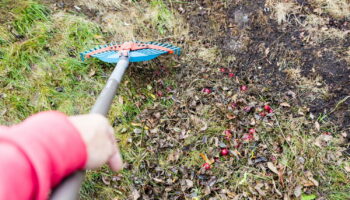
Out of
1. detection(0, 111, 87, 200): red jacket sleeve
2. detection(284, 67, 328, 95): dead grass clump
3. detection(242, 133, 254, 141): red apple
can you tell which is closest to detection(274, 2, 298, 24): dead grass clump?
detection(284, 67, 328, 95): dead grass clump

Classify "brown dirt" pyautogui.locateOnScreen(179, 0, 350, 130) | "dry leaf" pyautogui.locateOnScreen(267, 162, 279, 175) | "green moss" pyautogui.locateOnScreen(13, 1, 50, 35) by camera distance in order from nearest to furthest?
"dry leaf" pyautogui.locateOnScreen(267, 162, 279, 175) < "brown dirt" pyautogui.locateOnScreen(179, 0, 350, 130) < "green moss" pyautogui.locateOnScreen(13, 1, 50, 35)

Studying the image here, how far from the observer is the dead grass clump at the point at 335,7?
11.8ft

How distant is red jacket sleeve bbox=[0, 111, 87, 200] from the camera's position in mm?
947

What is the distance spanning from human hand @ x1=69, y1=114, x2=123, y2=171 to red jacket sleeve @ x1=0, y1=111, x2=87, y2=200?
0.10 meters

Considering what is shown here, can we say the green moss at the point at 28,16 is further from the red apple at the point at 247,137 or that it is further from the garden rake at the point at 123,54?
the red apple at the point at 247,137

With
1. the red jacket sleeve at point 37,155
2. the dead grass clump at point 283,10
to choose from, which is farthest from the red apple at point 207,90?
the red jacket sleeve at point 37,155

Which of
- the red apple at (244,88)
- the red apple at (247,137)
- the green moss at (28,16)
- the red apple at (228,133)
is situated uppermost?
the green moss at (28,16)

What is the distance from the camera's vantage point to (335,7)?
11.8ft

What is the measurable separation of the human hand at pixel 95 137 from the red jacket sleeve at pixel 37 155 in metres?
0.10

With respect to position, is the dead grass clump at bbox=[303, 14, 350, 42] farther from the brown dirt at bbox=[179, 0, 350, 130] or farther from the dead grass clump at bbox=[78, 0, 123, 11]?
the dead grass clump at bbox=[78, 0, 123, 11]

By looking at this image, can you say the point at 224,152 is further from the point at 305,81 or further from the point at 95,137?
the point at 95,137

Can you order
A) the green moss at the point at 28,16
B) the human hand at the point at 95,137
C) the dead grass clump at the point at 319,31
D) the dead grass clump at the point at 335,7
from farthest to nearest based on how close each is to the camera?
the green moss at the point at 28,16 < the dead grass clump at the point at 335,7 < the dead grass clump at the point at 319,31 < the human hand at the point at 95,137

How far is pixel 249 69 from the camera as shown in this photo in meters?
3.41

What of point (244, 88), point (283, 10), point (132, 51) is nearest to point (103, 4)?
point (132, 51)
